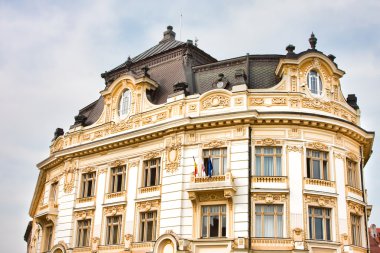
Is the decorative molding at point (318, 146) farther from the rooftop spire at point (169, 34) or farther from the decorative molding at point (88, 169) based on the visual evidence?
the rooftop spire at point (169, 34)

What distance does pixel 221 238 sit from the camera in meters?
31.8

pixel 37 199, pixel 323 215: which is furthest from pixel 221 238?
pixel 37 199

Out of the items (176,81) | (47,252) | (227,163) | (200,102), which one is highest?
(176,81)

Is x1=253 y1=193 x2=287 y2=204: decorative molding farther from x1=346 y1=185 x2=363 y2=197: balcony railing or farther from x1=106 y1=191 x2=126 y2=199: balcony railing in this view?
x1=106 y1=191 x2=126 y2=199: balcony railing

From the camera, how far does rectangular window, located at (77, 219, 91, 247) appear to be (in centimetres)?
3858

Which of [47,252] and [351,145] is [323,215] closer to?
[351,145]

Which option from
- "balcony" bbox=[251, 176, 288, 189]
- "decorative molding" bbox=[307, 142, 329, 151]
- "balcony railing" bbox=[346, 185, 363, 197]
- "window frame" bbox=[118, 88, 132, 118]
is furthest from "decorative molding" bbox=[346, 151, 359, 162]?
"window frame" bbox=[118, 88, 132, 118]

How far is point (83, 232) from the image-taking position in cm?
3894

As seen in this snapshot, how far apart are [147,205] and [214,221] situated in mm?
5114

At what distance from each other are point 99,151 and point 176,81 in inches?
303

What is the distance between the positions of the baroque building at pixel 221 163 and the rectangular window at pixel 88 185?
6.6 inches

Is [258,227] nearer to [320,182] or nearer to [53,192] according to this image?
[320,182]

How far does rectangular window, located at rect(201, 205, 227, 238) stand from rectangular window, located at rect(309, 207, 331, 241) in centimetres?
519

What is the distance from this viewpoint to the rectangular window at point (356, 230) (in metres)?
34.2
